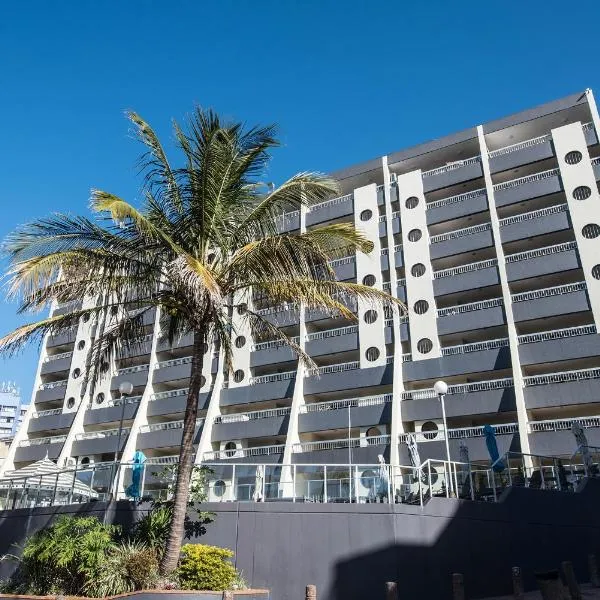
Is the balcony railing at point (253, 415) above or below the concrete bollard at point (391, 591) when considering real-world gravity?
above

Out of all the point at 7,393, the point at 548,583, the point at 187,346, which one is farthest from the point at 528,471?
the point at 7,393

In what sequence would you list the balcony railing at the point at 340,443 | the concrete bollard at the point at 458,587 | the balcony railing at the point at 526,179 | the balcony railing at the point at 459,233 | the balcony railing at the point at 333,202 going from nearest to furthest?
the concrete bollard at the point at 458,587, the balcony railing at the point at 340,443, the balcony railing at the point at 526,179, the balcony railing at the point at 459,233, the balcony railing at the point at 333,202

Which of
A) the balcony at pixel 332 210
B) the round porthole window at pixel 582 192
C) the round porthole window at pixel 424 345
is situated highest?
the balcony at pixel 332 210

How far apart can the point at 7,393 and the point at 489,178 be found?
112m

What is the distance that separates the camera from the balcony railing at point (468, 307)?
34659 mm

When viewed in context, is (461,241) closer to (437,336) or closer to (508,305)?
(508,305)

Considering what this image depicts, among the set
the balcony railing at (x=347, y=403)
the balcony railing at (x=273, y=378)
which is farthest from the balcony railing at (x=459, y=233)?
the balcony railing at (x=273, y=378)

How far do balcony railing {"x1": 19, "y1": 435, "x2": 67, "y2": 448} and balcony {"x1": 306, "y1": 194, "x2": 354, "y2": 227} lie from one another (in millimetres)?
24852

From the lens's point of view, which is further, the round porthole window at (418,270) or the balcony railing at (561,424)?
the round porthole window at (418,270)

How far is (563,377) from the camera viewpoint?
31.0m

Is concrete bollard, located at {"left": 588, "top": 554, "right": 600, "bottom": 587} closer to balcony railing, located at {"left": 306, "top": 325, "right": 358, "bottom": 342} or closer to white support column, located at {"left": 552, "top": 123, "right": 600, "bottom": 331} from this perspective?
white support column, located at {"left": 552, "top": 123, "right": 600, "bottom": 331}

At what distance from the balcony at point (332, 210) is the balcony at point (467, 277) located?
9.06 meters

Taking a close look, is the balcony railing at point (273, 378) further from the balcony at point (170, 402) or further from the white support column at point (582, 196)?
the white support column at point (582, 196)

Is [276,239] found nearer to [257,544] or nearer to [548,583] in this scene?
[257,544]
